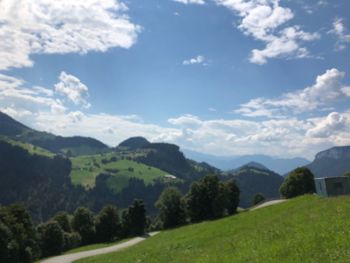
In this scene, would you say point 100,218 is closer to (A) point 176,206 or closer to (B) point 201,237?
(A) point 176,206

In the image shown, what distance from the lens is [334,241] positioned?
1839cm

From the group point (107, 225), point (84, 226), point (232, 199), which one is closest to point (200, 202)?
point (232, 199)

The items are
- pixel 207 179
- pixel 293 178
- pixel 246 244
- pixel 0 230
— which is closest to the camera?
pixel 246 244

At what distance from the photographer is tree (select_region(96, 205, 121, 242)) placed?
12456cm

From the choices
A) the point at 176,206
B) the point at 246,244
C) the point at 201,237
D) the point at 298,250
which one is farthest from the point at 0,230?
the point at 298,250

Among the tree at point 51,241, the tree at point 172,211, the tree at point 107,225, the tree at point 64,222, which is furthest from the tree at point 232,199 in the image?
the tree at point 64,222

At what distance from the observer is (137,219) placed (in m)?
125

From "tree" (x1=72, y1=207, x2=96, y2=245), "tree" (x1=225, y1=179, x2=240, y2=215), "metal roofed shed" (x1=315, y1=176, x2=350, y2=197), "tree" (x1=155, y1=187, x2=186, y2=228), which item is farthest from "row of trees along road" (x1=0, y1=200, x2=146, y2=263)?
"metal roofed shed" (x1=315, y1=176, x2=350, y2=197)

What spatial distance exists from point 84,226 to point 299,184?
64.2 m

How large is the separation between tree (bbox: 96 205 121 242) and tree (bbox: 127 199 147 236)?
4.14m

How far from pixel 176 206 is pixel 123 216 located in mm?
23086

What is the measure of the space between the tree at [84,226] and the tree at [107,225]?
7.02ft

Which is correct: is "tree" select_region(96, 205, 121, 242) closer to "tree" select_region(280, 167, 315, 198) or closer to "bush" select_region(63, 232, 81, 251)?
"bush" select_region(63, 232, 81, 251)

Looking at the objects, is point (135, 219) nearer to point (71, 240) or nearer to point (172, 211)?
point (172, 211)
